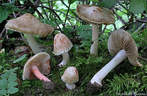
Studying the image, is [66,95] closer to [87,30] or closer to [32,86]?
[32,86]

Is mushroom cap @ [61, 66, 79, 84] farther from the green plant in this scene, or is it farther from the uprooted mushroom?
the green plant

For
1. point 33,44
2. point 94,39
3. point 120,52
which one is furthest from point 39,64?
point 120,52

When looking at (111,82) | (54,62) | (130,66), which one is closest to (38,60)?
(54,62)

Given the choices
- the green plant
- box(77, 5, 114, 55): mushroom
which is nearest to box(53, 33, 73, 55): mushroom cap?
box(77, 5, 114, 55): mushroom

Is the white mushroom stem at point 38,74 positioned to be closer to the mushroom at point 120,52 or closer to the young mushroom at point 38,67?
the young mushroom at point 38,67

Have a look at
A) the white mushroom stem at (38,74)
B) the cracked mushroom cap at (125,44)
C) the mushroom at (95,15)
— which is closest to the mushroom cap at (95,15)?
the mushroom at (95,15)

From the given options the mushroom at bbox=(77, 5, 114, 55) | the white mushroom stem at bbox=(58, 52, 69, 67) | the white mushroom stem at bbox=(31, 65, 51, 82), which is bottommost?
the white mushroom stem at bbox=(31, 65, 51, 82)
